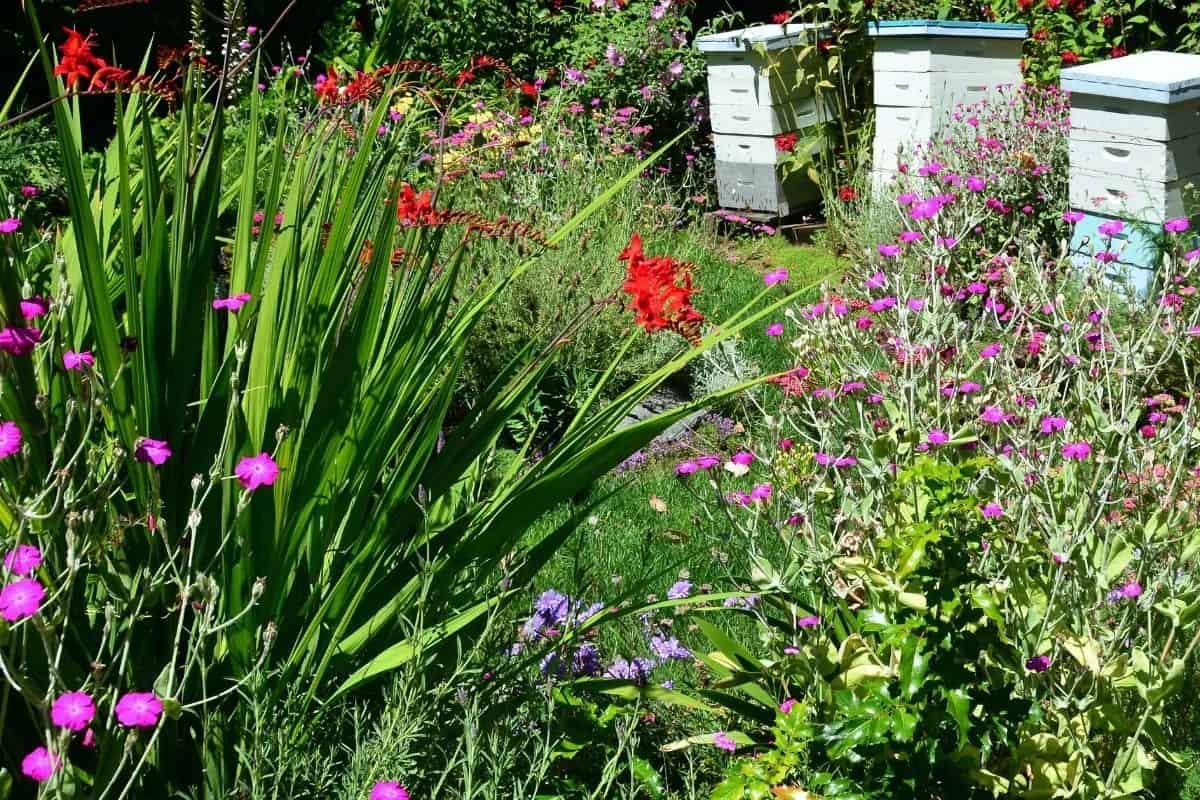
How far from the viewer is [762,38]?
6582 mm

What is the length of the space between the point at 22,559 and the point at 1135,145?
427 cm

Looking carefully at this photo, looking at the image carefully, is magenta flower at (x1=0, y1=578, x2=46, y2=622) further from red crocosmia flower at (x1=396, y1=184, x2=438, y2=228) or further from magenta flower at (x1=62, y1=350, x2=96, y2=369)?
red crocosmia flower at (x1=396, y1=184, x2=438, y2=228)

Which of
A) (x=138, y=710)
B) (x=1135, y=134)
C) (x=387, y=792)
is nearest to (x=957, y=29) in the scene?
(x=1135, y=134)

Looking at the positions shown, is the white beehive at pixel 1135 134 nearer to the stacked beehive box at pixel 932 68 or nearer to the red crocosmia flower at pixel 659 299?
the stacked beehive box at pixel 932 68

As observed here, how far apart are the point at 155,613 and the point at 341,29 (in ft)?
22.5

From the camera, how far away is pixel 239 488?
1765 millimetres

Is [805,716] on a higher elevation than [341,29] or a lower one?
lower

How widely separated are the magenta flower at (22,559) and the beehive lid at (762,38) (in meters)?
5.80

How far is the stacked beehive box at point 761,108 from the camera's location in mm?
6730

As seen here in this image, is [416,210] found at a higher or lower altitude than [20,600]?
higher

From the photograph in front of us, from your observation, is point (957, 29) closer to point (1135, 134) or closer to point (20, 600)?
point (1135, 134)

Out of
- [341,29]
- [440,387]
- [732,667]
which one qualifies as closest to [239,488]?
[440,387]

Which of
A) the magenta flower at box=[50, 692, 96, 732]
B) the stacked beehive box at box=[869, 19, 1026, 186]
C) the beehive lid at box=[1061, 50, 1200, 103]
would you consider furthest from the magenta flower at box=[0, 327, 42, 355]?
the stacked beehive box at box=[869, 19, 1026, 186]

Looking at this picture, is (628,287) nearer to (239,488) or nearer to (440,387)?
(440,387)
